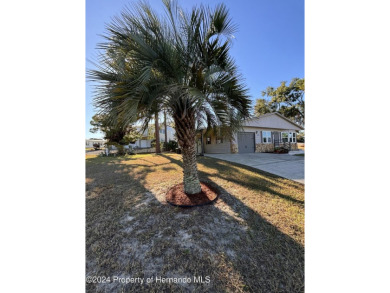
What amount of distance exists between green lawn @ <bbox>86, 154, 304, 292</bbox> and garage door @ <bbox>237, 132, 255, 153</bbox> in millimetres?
8989

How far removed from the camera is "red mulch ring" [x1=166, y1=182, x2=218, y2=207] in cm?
295

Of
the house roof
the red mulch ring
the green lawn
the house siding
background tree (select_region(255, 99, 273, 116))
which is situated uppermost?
background tree (select_region(255, 99, 273, 116))

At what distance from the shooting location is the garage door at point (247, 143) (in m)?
12.2

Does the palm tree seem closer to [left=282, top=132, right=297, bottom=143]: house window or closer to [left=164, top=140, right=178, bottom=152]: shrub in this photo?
[left=164, top=140, right=178, bottom=152]: shrub

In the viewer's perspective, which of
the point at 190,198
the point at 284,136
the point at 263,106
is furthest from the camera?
the point at 263,106

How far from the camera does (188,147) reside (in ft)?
10.5

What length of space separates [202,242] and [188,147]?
6.19 ft

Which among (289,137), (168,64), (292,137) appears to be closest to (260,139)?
(289,137)

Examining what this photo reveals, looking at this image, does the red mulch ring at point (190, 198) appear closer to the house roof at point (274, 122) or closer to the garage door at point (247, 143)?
the garage door at point (247, 143)

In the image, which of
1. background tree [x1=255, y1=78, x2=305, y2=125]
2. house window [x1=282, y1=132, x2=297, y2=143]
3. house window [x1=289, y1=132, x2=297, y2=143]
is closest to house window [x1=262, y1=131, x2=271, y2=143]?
house window [x1=282, y1=132, x2=297, y2=143]

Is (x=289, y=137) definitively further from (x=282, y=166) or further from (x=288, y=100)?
(x=282, y=166)

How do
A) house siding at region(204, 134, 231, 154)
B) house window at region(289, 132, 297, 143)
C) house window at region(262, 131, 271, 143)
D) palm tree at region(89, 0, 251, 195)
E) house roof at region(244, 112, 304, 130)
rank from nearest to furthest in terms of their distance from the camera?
palm tree at region(89, 0, 251, 195) < house siding at region(204, 134, 231, 154) < house roof at region(244, 112, 304, 130) < house window at region(262, 131, 271, 143) < house window at region(289, 132, 297, 143)
